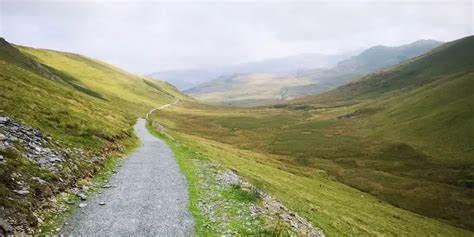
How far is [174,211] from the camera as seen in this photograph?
24.1 meters

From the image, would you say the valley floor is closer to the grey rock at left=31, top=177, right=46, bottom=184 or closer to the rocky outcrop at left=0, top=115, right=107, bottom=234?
the rocky outcrop at left=0, top=115, right=107, bottom=234

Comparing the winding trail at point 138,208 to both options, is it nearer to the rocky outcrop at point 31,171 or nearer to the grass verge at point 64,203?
the grass verge at point 64,203

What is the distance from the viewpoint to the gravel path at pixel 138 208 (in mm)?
20266

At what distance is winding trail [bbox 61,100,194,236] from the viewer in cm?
2025

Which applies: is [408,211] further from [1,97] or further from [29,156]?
[1,97]

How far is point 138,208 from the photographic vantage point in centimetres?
2394

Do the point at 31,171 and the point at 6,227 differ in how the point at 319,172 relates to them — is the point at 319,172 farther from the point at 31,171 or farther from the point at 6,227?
the point at 6,227

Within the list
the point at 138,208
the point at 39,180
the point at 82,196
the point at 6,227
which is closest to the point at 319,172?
the point at 138,208

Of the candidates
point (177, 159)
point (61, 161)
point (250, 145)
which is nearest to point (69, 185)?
point (61, 161)

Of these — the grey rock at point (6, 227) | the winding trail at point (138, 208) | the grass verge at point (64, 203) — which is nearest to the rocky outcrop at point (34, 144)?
the grass verge at point (64, 203)

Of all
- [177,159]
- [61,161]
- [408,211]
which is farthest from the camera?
[408,211]

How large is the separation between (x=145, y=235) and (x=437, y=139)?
93478 millimetres

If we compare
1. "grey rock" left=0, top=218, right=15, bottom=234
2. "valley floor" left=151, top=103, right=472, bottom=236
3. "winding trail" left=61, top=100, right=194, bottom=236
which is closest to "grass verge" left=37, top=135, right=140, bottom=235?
"winding trail" left=61, top=100, right=194, bottom=236

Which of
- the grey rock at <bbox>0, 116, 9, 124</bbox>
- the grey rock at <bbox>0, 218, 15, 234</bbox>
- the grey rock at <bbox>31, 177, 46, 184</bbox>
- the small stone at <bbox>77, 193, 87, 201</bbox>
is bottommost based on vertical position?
the small stone at <bbox>77, 193, 87, 201</bbox>
